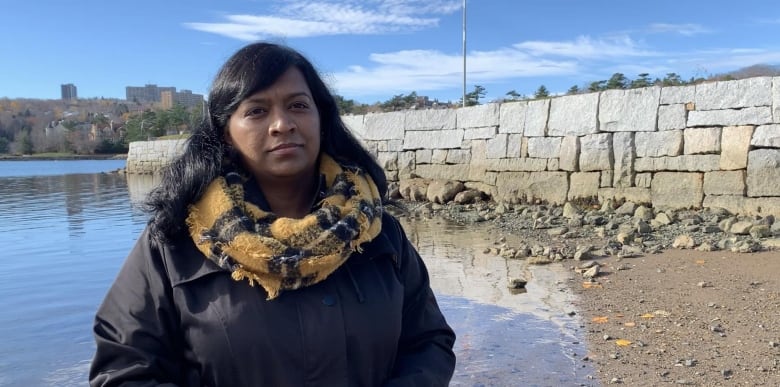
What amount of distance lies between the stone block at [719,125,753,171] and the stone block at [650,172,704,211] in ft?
1.63

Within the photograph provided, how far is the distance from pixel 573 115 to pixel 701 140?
8.13 ft

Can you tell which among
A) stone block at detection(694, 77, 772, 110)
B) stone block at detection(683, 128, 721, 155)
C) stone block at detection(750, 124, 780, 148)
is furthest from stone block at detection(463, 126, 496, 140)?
stone block at detection(750, 124, 780, 148)

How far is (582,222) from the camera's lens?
10469mm

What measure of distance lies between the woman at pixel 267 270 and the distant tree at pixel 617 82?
51.0 feet

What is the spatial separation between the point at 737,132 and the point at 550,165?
3561mm

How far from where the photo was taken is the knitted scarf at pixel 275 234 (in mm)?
1617

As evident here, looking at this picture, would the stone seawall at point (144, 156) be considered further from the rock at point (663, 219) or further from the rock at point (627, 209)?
the rock at point (663, 219)

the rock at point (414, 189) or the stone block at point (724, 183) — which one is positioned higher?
the stone block at point (724, 183)

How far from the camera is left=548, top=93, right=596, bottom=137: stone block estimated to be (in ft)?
38.6

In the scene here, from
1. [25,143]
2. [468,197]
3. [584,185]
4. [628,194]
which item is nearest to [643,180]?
[628,194]

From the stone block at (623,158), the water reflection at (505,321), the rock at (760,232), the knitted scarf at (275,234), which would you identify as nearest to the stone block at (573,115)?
the stone block at (623,158)

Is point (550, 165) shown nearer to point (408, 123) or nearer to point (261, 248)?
point (408, 123)

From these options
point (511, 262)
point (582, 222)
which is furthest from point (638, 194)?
point (511, 262)

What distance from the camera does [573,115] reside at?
39.7 feet
